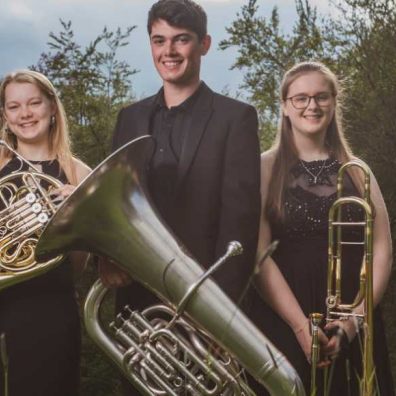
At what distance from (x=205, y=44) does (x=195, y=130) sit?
316mm

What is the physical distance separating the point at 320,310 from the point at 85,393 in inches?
73.9

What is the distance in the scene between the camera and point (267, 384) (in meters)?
2.65

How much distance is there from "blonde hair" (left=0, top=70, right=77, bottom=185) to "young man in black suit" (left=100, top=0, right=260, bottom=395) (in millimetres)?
328

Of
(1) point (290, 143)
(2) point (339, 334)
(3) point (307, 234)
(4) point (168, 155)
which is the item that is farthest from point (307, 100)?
(2) point (339, 334)

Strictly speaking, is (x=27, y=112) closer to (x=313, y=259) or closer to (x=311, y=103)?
(x=311, y=103)

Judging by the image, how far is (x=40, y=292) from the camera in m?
3.14

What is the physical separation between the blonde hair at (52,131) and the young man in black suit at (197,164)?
328mm

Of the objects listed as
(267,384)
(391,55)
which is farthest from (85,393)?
(391,55)

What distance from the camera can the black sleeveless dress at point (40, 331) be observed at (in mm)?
3107

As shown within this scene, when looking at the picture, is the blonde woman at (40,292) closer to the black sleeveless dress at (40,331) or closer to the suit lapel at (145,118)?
the black sleeveless dress at (40,331)

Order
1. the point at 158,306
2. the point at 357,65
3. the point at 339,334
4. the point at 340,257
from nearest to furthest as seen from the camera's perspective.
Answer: the point at 158,306, the point at 339,334, the point at 340,257, the point at 357,65

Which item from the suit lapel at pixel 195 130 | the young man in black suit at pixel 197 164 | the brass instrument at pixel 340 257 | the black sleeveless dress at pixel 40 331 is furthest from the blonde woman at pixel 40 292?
the brass instrument at pixel 340 257

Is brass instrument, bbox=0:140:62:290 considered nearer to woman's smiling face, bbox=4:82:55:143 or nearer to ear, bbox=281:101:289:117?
woman's smiling face, bbox=4:82:55:143

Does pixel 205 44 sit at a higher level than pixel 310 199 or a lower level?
higher
